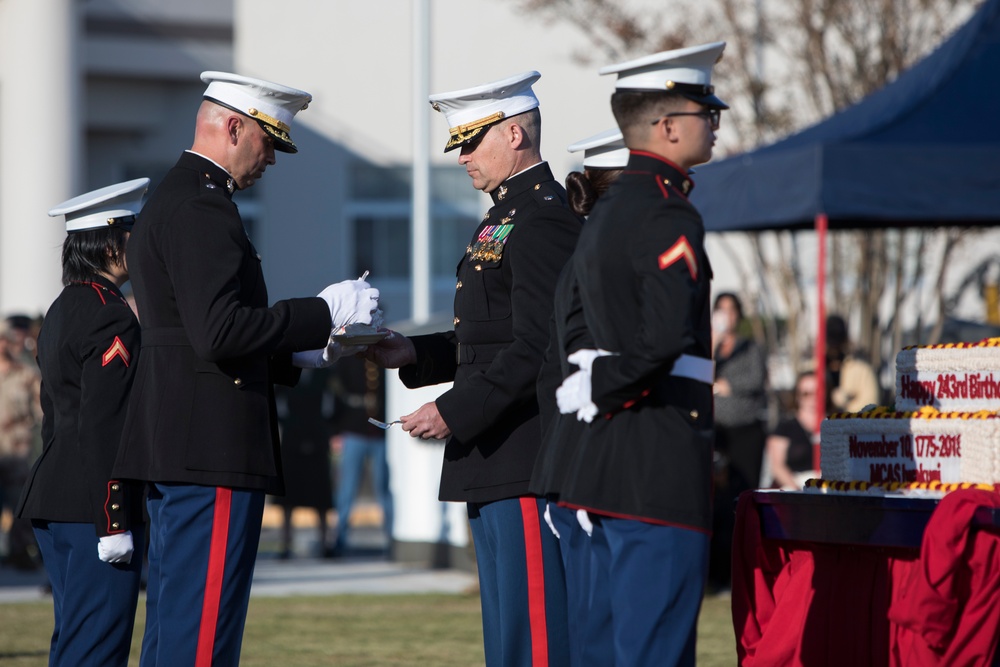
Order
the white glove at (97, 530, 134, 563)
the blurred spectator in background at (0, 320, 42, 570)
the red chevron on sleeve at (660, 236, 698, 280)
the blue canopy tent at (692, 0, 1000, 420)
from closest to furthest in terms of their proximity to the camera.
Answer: the red chevron on sleeve at (660, 236, 698, 280) < the white glove at (97, 530, 134, 563) < the blue canopy tent at (692, 0, 1000, 420) < the blurred spectator in background at (0, 320, 42, 570)

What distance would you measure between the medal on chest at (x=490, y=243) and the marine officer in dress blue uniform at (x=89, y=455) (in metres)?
1.15

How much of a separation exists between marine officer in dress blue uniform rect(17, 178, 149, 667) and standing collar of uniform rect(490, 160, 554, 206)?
127 centimetres

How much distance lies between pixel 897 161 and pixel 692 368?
5.72 m

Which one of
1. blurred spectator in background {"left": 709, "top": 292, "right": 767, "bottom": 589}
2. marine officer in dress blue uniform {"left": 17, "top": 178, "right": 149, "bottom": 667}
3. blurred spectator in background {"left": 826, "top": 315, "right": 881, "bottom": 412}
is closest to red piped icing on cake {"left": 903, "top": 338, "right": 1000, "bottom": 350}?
marine officer in dress blue uniform {"left": 17, "top": 178, "right": 149, "bottom": 667}

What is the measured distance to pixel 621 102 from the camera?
3.95 metres

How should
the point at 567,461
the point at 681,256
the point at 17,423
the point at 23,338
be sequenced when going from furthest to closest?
the point at 17,423
the point at 23,338
the point at 567,461
the point at 681,256

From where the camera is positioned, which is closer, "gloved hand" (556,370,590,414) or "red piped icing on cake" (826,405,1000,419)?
"gloved hand" (556,370,590,414)

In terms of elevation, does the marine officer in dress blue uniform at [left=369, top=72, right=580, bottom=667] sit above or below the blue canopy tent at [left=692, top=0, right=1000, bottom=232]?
below

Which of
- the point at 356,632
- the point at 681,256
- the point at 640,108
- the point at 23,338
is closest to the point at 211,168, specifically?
the point at 640,108

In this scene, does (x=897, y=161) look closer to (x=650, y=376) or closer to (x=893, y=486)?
(x=893, y=486)

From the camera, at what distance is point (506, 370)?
14.9ft

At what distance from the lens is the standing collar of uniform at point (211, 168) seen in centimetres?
455

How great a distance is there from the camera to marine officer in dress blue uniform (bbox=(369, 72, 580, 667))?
4547 mm

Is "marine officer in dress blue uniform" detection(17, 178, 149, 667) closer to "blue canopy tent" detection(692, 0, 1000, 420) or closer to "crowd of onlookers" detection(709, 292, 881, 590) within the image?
"blue canopy tent" detection(692, 0, 1000, 420)
